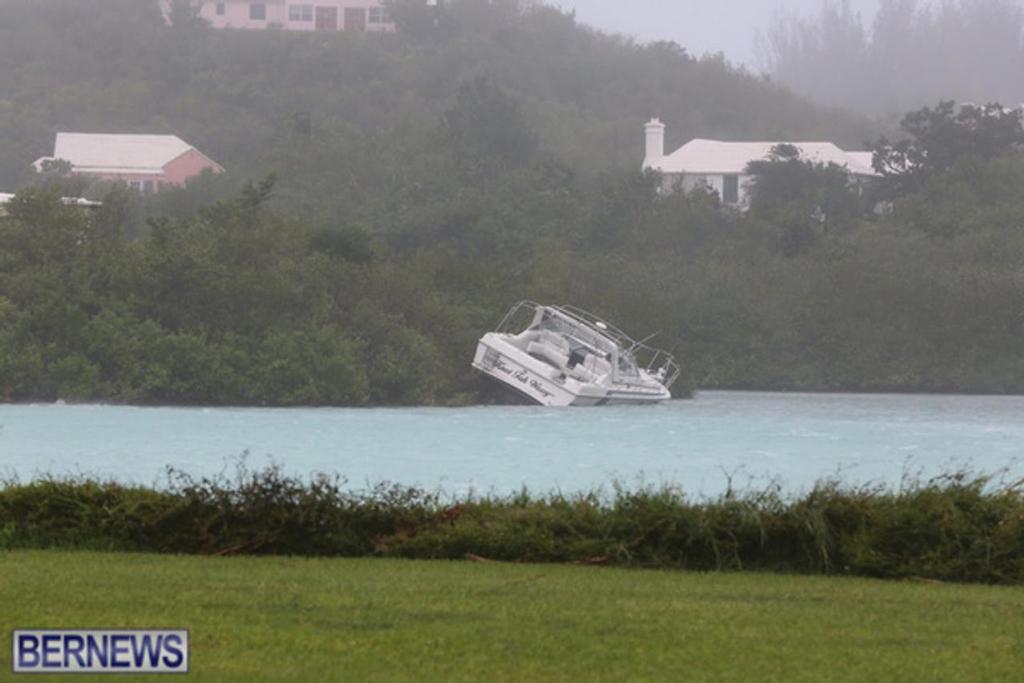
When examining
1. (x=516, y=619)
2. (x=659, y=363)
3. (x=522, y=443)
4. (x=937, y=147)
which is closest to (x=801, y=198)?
(x=937, y=147)

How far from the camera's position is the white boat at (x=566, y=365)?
4594cm

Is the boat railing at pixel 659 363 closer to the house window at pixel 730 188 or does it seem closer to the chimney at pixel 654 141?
the house window at pixel 730 188

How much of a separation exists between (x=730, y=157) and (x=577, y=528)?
3030 inches

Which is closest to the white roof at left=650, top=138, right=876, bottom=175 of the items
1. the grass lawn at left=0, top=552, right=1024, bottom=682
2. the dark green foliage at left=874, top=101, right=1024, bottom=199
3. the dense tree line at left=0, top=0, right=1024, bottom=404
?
the dense tree line at left=0, top=0, right=1024, bottom=404

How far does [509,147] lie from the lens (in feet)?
263

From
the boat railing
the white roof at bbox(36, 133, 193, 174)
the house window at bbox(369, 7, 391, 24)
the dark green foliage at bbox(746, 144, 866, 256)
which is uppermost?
the house window at bbox(369, 7, 391, 24)

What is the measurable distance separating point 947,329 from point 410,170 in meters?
22.1

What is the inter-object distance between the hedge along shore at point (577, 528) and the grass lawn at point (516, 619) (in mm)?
528

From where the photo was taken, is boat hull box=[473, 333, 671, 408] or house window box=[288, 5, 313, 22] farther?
house window box=[288, 5, 313, 22]

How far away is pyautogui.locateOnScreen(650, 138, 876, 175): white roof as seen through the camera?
87.4 meters

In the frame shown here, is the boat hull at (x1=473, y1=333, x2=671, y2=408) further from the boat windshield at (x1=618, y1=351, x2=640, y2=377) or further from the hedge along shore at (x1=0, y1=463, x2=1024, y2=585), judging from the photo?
the hedge along shore at (x1=0, y1=463, x2=1024, y2=585)

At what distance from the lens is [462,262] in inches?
2302

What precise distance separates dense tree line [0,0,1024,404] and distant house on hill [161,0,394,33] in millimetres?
26462

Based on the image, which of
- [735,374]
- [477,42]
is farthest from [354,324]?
[477,42]
